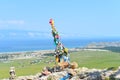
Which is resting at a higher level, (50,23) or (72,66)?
(50,23)

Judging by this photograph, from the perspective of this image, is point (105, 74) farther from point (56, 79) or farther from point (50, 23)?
point (50, 23)

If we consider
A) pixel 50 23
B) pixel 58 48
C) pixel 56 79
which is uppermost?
pixel 50 23

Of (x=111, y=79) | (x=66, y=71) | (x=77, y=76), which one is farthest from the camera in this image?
(x=66, y=71)

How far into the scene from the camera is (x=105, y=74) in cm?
3784

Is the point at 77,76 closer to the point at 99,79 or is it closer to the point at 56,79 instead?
the point at 56,79

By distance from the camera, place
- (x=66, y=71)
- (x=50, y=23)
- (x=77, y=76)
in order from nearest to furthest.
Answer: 1. (x=77, y=76)
2. (x=66, y=71)
3. (x=50, y=23)

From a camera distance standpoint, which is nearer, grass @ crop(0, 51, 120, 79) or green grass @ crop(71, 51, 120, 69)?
grass @ crop(0, 51, 120, 79)

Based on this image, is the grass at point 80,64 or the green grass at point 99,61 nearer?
the grass at point 80,64

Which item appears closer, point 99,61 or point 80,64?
point 80,64

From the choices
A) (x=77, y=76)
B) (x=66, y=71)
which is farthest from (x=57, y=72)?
(x=77, y=76)

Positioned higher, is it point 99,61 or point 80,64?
point 99,61

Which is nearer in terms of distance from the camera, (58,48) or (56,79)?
(56,79)

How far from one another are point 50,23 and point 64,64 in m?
5.33

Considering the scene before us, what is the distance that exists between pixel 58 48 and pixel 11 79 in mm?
7083
